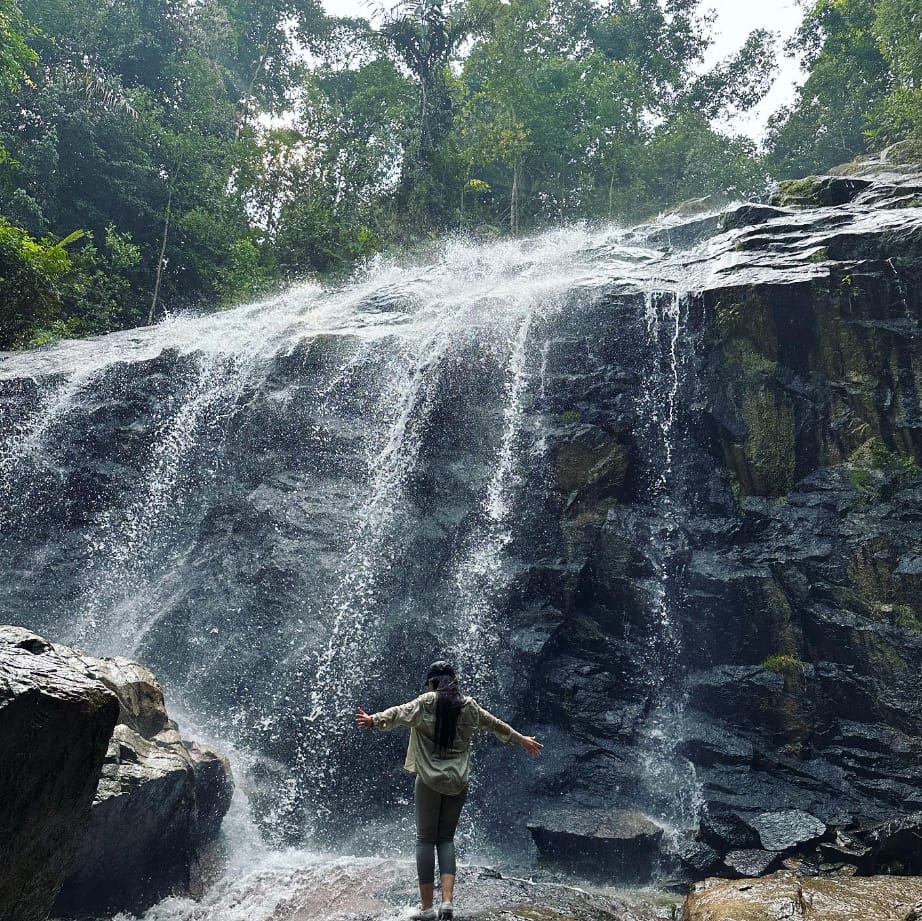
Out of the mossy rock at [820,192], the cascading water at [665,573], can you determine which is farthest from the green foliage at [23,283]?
the mossy rock at [820,192]

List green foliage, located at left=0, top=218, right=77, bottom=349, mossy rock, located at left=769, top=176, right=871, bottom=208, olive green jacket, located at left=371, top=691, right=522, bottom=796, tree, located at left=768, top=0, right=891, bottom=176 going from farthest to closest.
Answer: tree, located at left=768, top=0, right=891, bottom=176 → green foliage, located at left=0, top=218, right=77, bottom=349 → mossy rock, located at left=769, top=176, right=871, bottom=208 → olive green jacket, located at left=371, top=691, right=522, bottom=796

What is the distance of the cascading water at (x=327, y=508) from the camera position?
409 inches

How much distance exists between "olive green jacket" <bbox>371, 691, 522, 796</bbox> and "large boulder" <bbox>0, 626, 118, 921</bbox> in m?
1.72

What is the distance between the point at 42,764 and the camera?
3.83 m

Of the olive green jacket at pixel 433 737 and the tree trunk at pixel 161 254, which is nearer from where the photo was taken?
the olive green jacket at pixel 433 737

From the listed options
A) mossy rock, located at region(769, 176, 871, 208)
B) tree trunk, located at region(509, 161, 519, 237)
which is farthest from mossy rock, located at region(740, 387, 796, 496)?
tree trunk, located at region(509, 161, 519, 237)

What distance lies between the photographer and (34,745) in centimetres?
375

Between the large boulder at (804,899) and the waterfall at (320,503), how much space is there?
Answer: 2536mm

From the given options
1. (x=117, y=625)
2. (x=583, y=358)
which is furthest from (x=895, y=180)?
(x=117, y=625)

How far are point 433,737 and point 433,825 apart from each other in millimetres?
601

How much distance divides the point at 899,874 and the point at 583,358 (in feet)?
27.7

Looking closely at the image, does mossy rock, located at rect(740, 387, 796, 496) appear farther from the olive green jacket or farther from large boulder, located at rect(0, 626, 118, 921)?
large boulder, located at rect(0, 626, 118, 921)

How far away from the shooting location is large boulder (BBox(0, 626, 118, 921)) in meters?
3.68

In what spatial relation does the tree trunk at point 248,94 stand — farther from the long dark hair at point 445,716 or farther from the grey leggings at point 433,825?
the grey leggings at point 433,825
